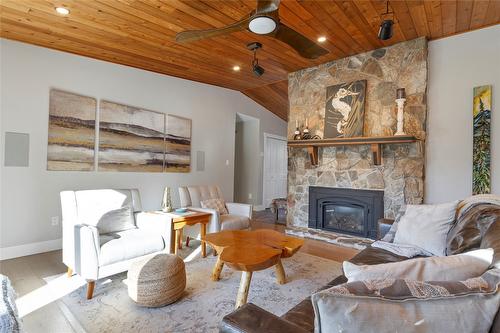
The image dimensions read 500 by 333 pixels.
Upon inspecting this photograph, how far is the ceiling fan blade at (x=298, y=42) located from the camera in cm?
214

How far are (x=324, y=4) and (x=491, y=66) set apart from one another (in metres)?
2.20

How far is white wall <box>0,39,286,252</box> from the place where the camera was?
3100mm

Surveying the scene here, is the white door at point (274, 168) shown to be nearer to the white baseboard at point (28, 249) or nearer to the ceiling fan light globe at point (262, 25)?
the white baseboard at point (28, 249)

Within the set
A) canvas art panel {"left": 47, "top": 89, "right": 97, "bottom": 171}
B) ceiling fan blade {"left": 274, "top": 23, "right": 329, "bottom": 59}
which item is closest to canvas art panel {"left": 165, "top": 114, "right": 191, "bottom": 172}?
canvas art panel {"left": 47, "top": 89, "right": 97, "bottom": 171}

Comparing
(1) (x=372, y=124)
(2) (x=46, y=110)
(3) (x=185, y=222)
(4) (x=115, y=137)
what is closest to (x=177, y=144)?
(4) (x=115, y=137)

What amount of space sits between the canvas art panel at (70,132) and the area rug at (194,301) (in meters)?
1.85

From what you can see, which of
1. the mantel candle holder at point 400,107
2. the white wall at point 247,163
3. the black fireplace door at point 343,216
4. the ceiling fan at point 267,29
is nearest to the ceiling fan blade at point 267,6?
the ceiling fan at point 267,29

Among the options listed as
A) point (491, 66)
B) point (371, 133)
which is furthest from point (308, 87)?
point (491, 66)

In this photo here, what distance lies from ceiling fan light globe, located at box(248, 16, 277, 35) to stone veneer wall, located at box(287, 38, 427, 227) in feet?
7.82

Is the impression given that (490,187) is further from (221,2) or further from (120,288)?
(120,288)

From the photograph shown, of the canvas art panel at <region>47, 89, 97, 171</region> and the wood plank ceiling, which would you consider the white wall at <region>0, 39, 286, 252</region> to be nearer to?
the canvas art panel at <region>47, 89, 97, 171</region>

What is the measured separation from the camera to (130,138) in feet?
13.6

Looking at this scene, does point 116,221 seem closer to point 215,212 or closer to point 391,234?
point 215,212

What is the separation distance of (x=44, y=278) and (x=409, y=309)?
122 inches
